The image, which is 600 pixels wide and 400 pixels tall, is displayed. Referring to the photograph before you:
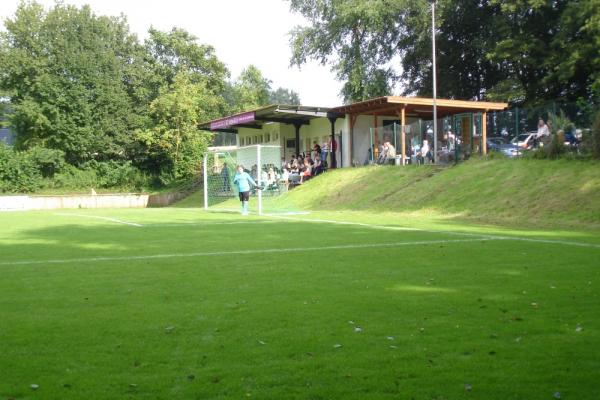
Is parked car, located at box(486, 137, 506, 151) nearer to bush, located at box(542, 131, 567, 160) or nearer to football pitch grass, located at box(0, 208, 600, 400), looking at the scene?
bush, located at box(542, 131, 567, 160)

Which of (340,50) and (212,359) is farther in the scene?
(340,50)

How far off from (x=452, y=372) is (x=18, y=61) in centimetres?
5591

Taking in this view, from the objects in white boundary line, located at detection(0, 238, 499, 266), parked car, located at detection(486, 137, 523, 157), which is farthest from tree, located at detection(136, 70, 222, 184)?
white boundary line, located at detection(0, 238, 499, 266)

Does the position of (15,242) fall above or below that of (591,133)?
below

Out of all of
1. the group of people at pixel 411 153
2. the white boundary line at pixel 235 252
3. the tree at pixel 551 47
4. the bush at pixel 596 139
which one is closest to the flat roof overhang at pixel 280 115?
the group of people at pixel 411 153

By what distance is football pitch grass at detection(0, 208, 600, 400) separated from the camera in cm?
475

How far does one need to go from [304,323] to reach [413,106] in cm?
3150

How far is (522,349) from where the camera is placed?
5.55m

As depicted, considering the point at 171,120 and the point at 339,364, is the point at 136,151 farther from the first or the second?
the point at 339,364

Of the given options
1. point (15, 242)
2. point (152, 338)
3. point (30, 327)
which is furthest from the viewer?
point (15, 242)

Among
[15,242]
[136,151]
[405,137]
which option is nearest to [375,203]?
[405,137]

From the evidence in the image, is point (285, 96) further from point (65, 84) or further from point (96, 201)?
point (96, 201)

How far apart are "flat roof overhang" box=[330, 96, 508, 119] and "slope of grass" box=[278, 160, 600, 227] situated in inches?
143

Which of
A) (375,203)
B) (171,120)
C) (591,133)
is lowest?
(375,203)
